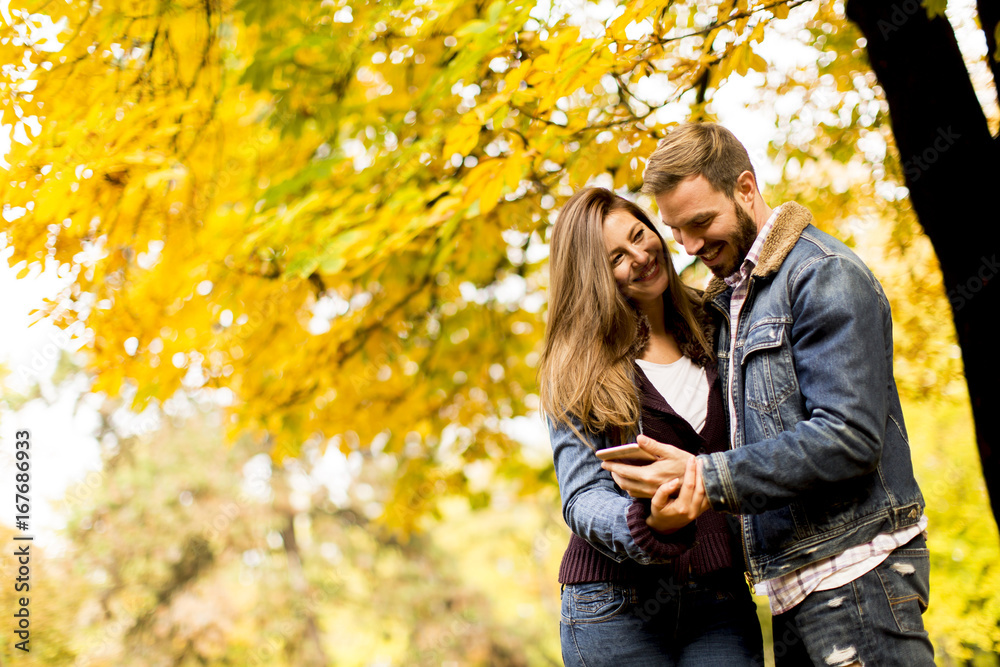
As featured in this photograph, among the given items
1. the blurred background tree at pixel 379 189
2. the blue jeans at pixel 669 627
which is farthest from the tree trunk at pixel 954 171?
the blue jeans at pixel 669 627

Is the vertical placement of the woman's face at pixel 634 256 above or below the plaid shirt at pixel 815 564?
above

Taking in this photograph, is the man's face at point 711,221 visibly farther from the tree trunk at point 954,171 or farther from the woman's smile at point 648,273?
the tree trunk at point 954,171

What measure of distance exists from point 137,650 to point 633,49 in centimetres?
1247

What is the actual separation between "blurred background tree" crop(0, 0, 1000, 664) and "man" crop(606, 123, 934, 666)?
2.87ft

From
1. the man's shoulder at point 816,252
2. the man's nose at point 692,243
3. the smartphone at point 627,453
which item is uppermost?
the man's shoulder at point 816,252

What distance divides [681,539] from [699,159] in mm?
937

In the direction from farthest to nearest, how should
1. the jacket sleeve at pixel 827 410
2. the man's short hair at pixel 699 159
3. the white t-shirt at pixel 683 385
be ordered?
the white t-shirt at pixel 683 385 < the man's short hair at pixel 699 159 < the jacket sleeve at pixel 827 410

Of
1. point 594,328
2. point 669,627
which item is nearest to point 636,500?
point 669,627

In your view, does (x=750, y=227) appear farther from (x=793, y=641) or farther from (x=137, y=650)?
(x=137, y=650)

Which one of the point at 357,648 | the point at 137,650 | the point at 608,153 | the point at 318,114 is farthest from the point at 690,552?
the point at 357,648

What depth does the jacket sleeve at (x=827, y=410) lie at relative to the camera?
1504mm

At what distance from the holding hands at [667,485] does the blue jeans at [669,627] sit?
0.29 metres

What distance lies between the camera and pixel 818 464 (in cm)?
150

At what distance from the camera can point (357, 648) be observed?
48.0 ft
